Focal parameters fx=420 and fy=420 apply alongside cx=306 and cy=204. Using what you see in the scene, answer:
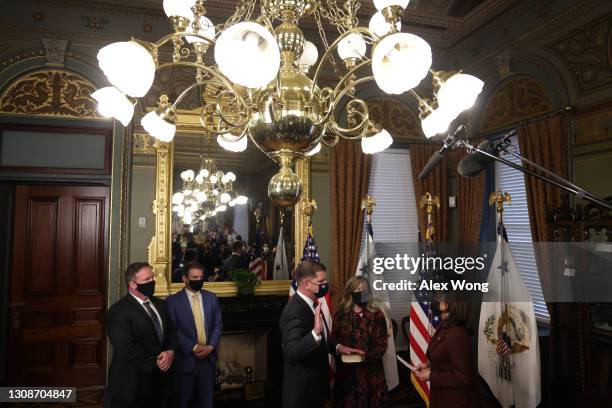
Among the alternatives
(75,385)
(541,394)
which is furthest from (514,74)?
(75,385)

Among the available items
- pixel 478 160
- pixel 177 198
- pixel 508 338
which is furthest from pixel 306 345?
pixel 177 198

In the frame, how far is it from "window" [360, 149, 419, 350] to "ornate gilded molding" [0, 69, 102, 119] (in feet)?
10.4

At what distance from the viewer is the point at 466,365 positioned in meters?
2.43

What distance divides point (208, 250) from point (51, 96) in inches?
85.7

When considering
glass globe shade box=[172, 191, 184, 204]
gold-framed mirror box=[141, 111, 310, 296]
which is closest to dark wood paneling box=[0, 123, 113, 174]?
gold-framed mirror box=[141, 111, 310, 296]

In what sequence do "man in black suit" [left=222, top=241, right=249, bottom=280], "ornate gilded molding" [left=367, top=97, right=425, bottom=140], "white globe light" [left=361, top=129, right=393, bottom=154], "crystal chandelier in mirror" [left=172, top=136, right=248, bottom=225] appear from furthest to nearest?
"ornate gilded molding" [left=367, top=97, right=425, bottom=140] < "man in black suit" [left=222, top=241, right=249, bottom=280] < "crystal chandelier in mirror" [left=172, top=136, right=248, bottom=225] < "white globe light" [left=361, top=129, right=393, bottom=154]

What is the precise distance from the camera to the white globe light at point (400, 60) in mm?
1282

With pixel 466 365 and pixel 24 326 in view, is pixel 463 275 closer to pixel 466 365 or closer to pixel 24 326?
pixel 466 365

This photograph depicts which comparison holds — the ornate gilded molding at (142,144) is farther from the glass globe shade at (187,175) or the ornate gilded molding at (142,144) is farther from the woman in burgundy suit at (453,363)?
the woman in burgundy suit at (453,363)

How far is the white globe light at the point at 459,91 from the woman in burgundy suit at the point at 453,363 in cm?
148

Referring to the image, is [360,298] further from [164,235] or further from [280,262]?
[164,235]

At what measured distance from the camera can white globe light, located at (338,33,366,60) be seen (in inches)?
85.8

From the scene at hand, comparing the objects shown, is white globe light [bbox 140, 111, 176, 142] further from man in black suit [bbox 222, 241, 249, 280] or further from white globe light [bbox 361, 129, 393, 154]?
man in black suit [bbox 222, 241, 249, 280]

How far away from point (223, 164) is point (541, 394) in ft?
11.8
